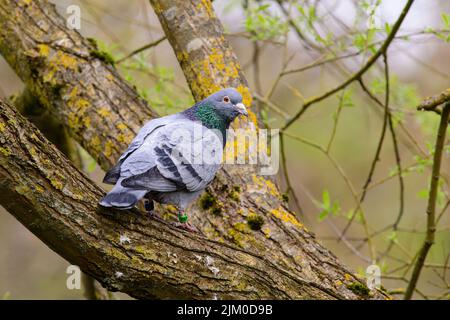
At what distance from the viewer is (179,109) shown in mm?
5480

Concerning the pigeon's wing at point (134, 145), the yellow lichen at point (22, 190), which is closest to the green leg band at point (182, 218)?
the pigeon's wing at point (134, 145)

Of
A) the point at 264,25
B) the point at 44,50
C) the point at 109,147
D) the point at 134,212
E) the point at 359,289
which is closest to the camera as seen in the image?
the point at 134,212

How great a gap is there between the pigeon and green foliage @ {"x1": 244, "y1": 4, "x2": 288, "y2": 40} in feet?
3.33

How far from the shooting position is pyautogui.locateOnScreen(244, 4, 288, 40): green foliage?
5.15 metres

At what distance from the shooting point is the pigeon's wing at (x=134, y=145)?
3.66 metres

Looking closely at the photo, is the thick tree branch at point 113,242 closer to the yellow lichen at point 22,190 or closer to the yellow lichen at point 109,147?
the yellow lichen at point 22,190

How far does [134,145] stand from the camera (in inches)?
155

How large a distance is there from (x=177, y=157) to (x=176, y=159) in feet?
0.10

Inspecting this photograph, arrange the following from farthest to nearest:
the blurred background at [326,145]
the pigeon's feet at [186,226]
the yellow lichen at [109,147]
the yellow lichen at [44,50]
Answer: the blurred background at [326,145]
the yellow lichen at [44,50]
the yellow lichen at [109,147]
the pigeon's feet at [186,226]

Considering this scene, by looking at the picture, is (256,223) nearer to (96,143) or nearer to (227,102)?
(227,102)

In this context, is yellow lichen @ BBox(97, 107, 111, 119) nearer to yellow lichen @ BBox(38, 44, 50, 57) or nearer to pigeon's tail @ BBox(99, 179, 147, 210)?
yellow lichen @ BBox(38, 44, 50, 57)

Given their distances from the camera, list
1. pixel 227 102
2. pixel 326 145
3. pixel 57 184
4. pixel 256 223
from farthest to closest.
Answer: pixel 326 145 < pixel 227 102 < pixel 256 223 < pixel 57 184

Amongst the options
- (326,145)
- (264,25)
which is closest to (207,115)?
(264,25)

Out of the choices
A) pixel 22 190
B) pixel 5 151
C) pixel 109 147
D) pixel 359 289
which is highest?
pixel 109 147
